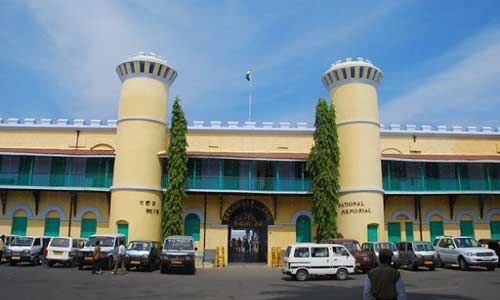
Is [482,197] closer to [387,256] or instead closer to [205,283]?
[205,283]

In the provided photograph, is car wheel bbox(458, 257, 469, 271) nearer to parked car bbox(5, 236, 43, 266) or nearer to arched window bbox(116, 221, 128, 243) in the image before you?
arched window bbox(116, 221, 128, 243)

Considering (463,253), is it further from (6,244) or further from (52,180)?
(6,244)

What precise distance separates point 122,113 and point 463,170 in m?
22.2

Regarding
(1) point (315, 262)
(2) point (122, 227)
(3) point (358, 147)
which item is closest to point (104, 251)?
(2) point (122, 227)

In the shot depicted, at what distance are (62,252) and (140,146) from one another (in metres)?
7.60

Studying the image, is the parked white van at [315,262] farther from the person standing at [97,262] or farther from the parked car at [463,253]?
the person standing at [97,262]

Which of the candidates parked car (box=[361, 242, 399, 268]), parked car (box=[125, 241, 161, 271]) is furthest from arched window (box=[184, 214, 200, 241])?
parked car (box=[361, 242, 399, 268])

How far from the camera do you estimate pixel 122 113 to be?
27703 mm

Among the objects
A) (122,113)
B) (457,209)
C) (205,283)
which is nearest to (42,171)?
(122,113)

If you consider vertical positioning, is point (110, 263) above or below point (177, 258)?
below

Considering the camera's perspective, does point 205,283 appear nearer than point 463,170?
Yes

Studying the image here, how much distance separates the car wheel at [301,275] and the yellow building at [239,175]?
30.1ft

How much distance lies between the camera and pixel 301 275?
1820 cm

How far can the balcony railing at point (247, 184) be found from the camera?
2719 centimetres
